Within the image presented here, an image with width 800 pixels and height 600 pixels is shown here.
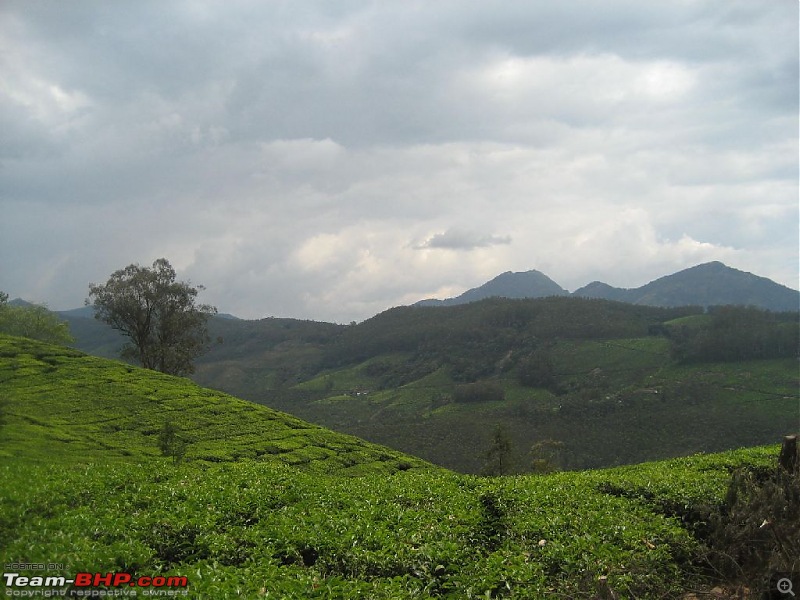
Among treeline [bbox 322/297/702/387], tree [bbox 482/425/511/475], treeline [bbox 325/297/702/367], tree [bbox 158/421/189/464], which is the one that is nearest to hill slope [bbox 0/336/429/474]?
tree [bbox 158/421/189/464]

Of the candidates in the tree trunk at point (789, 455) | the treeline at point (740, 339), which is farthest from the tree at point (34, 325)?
the treeline at point (740, 339)

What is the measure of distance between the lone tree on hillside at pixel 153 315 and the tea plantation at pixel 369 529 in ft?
115

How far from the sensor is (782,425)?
8294 cm

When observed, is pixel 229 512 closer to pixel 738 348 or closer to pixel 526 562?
pixel 526 562

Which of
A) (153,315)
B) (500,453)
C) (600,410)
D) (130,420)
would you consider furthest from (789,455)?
(600,410)

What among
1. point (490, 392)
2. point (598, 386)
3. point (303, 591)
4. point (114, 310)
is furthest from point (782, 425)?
point (303, 591)

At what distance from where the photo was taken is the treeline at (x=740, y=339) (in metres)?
120

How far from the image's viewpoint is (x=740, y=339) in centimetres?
12431

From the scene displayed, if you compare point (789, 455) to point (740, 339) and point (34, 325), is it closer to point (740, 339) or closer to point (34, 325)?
point (34, 325)

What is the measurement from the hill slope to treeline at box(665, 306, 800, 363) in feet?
375

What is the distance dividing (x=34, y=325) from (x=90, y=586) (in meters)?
64.7

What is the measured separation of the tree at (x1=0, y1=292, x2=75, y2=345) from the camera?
5981 cm

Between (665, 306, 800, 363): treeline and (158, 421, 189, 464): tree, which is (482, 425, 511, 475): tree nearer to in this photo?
(158, 421, 189, 464): tree

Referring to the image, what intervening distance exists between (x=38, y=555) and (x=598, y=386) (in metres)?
129
